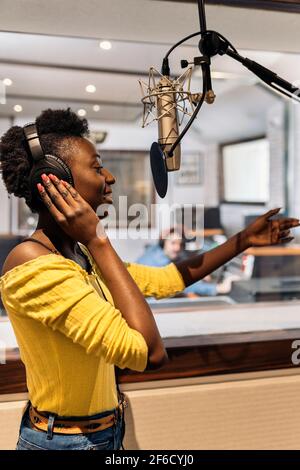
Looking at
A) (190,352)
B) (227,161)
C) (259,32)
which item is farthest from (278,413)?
(227,161)

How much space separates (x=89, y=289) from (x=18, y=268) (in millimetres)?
111

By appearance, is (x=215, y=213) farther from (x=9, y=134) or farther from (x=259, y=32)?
(x=9, y=134)

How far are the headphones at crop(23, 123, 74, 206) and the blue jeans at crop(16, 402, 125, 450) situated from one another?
15.5 inches

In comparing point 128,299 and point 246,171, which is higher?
point 246,171

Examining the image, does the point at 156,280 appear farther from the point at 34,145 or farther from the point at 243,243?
the point at 34,145

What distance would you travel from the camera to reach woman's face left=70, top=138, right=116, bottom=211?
0.73m

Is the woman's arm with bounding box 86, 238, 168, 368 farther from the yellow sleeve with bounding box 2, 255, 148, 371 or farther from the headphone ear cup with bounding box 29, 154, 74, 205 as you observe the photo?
the headphone ear cup with bounding box 29, 154, 74, 205

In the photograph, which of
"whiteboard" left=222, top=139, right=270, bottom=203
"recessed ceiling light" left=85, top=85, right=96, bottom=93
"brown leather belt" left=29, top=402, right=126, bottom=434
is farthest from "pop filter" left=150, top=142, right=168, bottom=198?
"whiteboard" left=222, top=139, right=270, bottom=203

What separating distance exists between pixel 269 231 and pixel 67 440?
0.60 m

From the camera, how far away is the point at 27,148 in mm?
Result: 713

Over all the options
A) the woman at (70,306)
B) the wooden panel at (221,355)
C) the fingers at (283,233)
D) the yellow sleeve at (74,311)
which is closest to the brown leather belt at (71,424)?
the woman at (70,306)

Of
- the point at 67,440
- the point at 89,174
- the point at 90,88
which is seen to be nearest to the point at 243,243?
the point at 89,174

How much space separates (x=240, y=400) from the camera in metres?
1.13

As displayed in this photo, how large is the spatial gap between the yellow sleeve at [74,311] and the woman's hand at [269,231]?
48 centimetres
